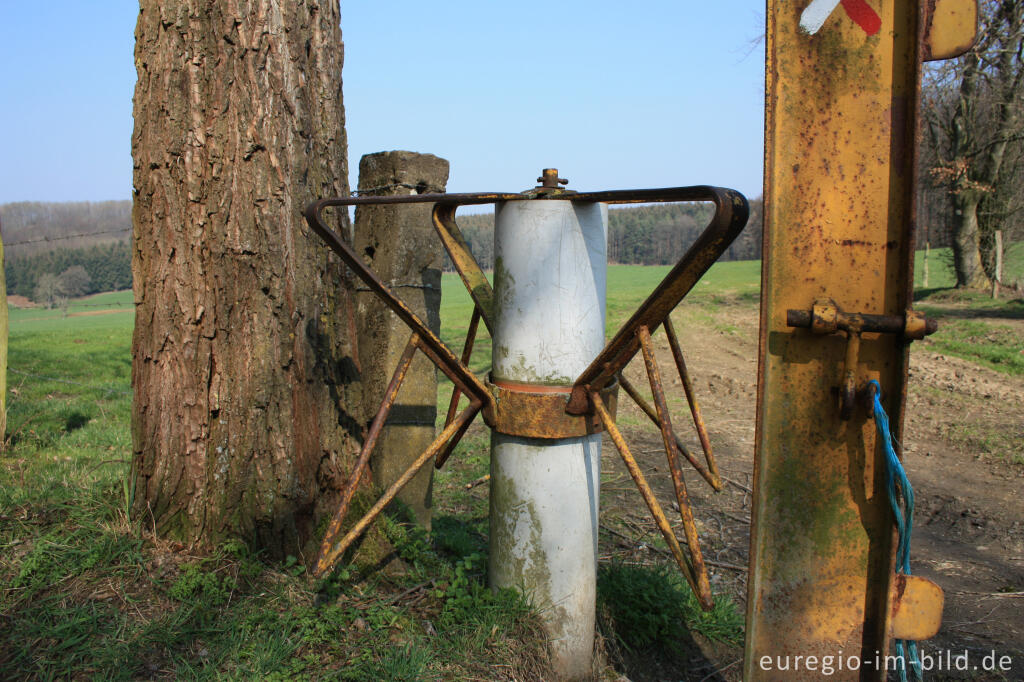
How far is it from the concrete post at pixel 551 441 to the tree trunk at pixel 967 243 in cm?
1958

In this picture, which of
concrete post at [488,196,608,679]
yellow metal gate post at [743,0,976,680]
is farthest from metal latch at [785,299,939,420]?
concrete post at [488,196,608,679]

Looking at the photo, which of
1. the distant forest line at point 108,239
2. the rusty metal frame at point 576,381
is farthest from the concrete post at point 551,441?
the distant forest line at point 108,239

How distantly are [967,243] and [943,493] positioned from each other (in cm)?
1669

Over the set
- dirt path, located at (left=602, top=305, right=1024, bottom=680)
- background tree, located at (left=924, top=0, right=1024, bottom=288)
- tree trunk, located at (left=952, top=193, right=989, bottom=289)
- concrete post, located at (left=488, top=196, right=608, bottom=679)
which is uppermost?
background tree, located at (left=924, top=0, right=1024, bottom=288)

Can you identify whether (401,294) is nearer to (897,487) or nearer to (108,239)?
(897,487)

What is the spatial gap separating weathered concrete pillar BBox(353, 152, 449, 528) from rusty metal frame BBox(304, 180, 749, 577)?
2.48 feet

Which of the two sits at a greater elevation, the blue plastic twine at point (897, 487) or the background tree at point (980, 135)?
the background tree at point (980, 135)

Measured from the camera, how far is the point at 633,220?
93.6m

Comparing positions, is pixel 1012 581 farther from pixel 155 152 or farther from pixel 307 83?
pixel 155 152

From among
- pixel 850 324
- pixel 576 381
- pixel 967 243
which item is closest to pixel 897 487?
pixel 850 324

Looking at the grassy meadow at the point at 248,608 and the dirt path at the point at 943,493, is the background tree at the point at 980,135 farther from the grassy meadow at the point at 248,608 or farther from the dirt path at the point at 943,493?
the grassy meadow at the point at 248,608

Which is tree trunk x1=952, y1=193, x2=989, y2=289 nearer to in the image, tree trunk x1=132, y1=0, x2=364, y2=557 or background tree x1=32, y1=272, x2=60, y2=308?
tree trunk x1=132, y1=0, x2=364, y2=557

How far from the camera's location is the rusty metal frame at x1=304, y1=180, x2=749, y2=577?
202cm

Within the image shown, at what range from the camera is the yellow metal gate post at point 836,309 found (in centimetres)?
186
